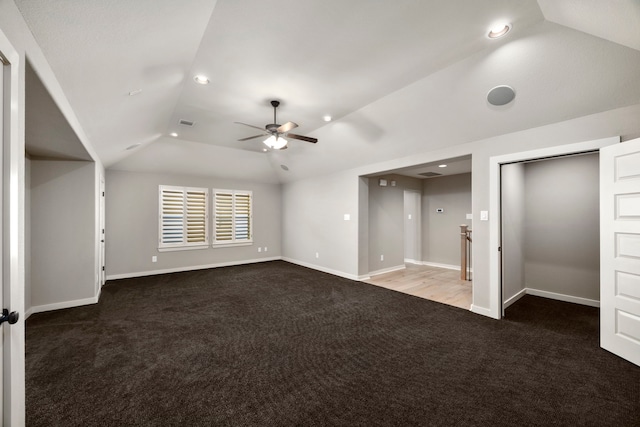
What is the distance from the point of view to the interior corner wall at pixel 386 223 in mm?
6219

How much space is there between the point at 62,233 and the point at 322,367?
4416 millimetres

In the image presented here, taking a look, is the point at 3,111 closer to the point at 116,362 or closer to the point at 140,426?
the point at 140,426

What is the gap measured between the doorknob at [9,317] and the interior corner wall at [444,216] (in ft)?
24.5

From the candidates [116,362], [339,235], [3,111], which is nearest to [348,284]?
[339,235]

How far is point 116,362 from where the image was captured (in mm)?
2537

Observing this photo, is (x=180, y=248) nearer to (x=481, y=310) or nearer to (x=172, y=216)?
(x=172, y=216)

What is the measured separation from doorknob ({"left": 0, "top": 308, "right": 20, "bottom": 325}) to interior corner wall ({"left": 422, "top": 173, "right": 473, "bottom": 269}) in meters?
7.47

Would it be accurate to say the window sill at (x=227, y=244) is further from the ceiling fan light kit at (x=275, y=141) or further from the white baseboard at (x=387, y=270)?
the ceiling fan light kit at (x=275, y=141)

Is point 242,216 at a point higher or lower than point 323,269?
higher

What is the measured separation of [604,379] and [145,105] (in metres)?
5.45

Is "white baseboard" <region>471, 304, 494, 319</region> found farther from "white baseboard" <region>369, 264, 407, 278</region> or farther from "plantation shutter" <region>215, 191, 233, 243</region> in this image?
"plantation shutter" <region>215, 191, 233, 243</region>

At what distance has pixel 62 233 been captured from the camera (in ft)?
13.3

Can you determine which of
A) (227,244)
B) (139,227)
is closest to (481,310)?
(227,244)

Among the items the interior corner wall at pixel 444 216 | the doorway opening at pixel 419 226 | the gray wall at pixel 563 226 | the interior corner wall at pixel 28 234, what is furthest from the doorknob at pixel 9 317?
the interior corner wall at pixel 444 216
